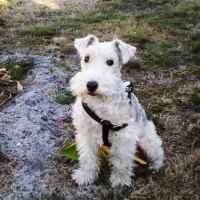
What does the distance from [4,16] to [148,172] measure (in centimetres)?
1141

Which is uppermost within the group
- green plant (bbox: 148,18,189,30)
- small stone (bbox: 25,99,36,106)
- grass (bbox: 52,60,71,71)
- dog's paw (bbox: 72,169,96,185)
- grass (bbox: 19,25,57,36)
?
green plant (bbox: 148,18,189,30)

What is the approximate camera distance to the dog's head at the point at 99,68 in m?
2.42

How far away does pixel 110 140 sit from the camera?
3113 mm

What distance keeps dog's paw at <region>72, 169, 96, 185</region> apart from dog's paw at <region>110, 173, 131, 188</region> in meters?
0.32

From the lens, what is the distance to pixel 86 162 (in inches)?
134

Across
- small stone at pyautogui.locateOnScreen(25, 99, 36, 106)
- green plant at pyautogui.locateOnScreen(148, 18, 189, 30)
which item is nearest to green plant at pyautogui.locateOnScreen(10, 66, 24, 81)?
small stone at pyautogui.locateOnScreen(25, 99, 36, 106)

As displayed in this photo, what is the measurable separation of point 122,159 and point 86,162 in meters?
0.60

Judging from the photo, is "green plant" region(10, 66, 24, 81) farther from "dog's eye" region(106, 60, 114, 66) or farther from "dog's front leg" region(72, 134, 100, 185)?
"dog's eye" region(106, 60, 114, 66)

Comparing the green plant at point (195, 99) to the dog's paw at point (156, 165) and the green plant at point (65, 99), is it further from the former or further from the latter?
the green plant at point (65, 99)

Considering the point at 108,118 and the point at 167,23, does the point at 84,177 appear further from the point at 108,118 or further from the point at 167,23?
the point at 167,23

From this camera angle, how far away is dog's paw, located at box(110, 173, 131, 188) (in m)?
3.32

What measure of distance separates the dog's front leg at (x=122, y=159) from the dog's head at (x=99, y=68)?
32.5 inches

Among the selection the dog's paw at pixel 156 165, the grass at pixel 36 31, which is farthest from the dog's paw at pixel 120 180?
the grass at pixel 36 31

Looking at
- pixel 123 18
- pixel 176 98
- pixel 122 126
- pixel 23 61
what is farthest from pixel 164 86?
pixel 123 18
